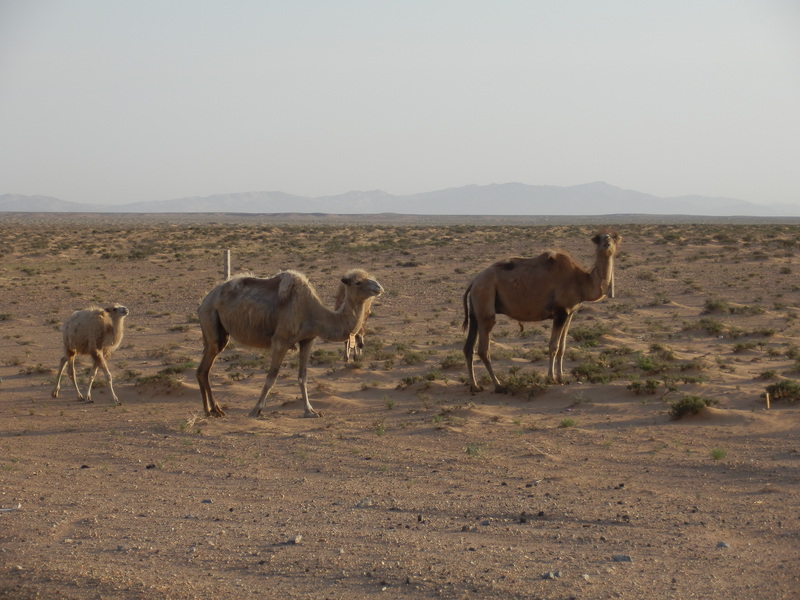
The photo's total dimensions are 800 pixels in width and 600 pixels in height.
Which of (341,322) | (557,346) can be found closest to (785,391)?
(557,346)

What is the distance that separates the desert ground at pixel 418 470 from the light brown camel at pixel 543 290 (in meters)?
0.95

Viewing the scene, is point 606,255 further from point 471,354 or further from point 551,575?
point 551,575

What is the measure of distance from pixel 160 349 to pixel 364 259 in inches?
907

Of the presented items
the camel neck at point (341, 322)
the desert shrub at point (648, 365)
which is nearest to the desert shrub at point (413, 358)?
the desert shrub at point (648, 365)

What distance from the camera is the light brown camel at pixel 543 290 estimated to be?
48.6ft

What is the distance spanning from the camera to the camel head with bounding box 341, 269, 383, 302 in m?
12.4

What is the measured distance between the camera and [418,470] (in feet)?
32.0

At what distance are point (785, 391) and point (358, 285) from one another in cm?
636

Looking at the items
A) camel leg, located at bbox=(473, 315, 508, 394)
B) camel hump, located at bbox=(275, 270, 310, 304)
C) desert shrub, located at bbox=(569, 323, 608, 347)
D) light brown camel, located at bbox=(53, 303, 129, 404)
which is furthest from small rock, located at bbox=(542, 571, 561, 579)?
desert shrub, located at bbox=(569, 323, 608, 347)

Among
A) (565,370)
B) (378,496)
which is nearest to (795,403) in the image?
(565,370)

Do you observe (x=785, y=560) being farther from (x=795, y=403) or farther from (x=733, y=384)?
(x=733, y=384)

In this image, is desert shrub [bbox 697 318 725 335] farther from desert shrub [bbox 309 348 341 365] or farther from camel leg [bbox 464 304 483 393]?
desert shrub [bbox 309 348 341 365]

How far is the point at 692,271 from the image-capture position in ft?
112

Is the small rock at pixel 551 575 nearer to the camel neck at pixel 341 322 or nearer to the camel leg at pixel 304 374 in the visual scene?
the camel neck at pixel 341 322
